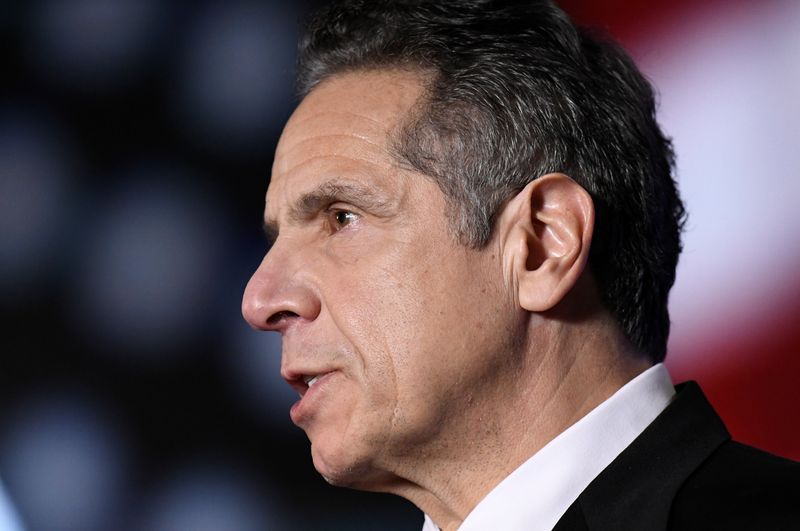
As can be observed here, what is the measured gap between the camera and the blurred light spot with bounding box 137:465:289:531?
171cm

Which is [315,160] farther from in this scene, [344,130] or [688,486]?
[688,486]

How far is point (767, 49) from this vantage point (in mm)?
1849

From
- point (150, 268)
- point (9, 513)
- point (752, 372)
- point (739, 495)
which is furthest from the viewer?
point (752, 372)

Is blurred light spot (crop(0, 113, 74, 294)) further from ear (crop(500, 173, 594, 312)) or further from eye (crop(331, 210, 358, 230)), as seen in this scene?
ear (crop(500, 173, 594, 312))

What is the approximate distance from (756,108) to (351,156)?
0.89 metres

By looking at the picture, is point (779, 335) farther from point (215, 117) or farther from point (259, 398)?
point (215, 117)

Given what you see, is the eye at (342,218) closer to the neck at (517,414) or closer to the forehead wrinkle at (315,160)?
the forehead wrinkle at (315,160)

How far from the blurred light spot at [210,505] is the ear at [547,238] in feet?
2.47

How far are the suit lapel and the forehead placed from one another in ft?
1.37

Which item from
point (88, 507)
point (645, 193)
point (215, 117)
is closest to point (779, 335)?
point (645, 193)

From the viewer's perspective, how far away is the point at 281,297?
124 centimetres

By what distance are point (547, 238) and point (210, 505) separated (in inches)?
31.9

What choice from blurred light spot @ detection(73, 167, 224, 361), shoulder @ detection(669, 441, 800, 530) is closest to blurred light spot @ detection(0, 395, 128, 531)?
blurred light spot @ detection(73, 167, 224, 361)

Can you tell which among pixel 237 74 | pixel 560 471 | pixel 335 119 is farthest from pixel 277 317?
pixel 237 74
